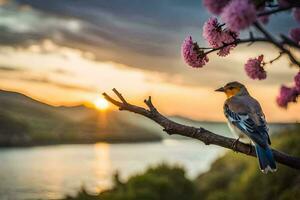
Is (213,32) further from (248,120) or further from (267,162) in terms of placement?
(248,120)

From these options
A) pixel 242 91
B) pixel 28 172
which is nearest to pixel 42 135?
pixel 28 172

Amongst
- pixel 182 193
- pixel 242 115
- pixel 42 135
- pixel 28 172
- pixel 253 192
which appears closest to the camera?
pixel 242 115

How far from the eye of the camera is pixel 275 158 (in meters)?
5.16

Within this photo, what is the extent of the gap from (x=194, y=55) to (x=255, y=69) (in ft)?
1.75

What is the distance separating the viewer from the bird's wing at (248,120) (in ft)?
19.6

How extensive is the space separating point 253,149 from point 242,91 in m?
1.94

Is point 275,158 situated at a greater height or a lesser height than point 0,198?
greater

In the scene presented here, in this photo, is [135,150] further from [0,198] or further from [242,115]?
[242,115]

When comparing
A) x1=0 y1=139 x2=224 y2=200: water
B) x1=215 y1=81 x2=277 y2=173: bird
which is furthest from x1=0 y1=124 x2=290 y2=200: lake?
x1=215 y1=81 x2=277 y2=173: bird

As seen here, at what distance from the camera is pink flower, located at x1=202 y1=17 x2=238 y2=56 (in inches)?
168

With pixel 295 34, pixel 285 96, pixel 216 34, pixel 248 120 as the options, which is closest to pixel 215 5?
pixel 216 34

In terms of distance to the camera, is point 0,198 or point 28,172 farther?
point 28,172

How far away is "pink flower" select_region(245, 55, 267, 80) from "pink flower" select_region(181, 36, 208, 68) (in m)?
0.42

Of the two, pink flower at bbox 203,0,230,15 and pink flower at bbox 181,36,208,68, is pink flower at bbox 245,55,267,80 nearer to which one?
pink flower at bbox 181,36,208,68
